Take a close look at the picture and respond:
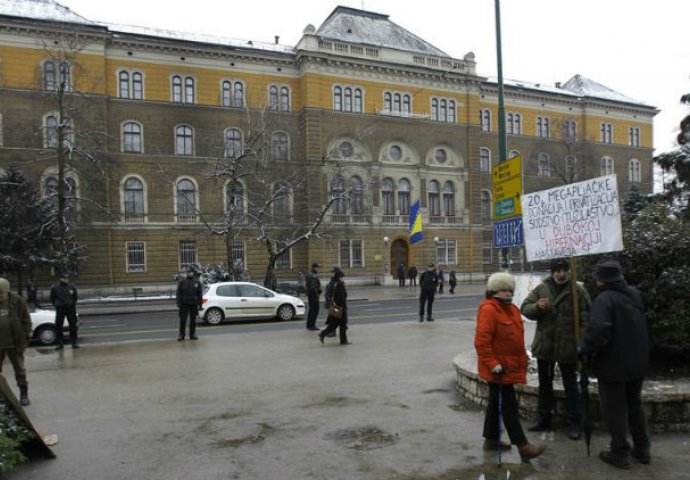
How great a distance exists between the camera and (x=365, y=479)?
462cm

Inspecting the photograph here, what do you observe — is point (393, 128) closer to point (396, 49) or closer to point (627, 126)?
point (396, 49)

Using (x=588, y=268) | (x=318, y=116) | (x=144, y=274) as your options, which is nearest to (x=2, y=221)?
(x=144, y=274)

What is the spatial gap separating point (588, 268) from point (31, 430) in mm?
6463

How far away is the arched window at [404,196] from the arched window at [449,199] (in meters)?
3.71

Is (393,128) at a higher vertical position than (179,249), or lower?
higher

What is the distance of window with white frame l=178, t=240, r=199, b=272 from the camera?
39.3 m

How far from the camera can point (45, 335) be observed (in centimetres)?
1454

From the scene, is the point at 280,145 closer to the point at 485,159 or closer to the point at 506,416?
the point at 485,159

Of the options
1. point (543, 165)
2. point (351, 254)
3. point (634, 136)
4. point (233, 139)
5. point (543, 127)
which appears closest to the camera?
point (233, 139)

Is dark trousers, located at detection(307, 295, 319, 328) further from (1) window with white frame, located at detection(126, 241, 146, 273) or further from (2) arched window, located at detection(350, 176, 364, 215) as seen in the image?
(1) window with white frame, located at detection(126, 241, 146, 273)

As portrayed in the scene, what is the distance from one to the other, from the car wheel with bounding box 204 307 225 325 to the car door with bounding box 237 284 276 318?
768mm

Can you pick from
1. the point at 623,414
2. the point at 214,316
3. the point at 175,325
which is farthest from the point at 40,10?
the point at 623,414

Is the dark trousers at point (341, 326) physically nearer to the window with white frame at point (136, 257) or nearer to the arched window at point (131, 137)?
the window with white frame at point (136, 257)

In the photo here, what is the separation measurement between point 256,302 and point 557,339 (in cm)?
1423
